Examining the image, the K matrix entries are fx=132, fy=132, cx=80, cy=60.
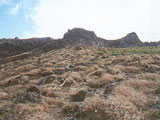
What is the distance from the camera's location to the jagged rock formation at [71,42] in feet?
169

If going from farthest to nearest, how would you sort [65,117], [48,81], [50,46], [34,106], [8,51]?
1. [8,51]
2. [50,46]
3. [48,81]
4. [34,106]
5. [65,117]

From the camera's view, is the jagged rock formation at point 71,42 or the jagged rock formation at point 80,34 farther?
the jagged rock formation at point 80,34

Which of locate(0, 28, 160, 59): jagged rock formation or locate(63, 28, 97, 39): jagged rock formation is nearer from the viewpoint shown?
locate(0, 28, 160, 59): jagged rock formation

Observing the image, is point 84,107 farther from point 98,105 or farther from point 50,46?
point 50,46

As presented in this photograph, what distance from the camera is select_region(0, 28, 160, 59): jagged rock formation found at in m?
51.4

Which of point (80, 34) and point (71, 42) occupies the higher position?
point (80, 34)

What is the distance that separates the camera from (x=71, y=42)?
5400 cm

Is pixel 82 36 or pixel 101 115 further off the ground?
pixel 82 36

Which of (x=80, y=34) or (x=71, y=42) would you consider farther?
(x=80, y=34)

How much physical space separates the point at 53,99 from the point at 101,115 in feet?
8.84

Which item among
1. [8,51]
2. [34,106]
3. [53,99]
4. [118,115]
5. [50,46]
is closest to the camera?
[118,115]

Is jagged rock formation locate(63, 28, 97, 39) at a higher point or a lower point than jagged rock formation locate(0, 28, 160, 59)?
higher

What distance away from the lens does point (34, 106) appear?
547 centimetres

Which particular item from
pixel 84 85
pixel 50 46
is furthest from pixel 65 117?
pixel 50 46
